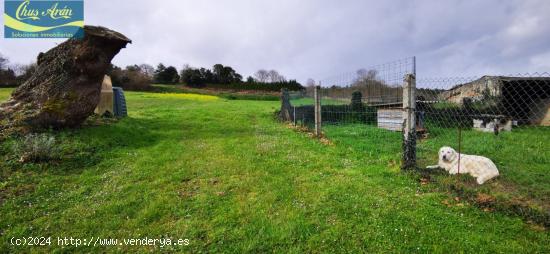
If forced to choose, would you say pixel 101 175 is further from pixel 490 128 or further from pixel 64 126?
pixel 490 128

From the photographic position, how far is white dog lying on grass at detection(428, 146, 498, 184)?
4.05 metres

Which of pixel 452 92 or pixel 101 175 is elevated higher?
pixel 452 92

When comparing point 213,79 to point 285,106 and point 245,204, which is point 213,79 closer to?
point 285,106

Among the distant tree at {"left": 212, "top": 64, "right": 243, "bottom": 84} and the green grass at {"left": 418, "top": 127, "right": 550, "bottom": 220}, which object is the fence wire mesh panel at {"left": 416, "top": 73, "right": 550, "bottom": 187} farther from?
the distant tree at {"left": 212, "top": 64, "right": 243, "bottom": 84}

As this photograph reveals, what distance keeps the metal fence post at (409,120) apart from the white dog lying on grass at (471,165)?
0.48m

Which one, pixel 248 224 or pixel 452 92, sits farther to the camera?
pixel 452 92

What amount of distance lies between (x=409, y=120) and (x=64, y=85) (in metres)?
8.34

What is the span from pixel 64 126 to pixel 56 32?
16.1ft

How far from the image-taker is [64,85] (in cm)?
721

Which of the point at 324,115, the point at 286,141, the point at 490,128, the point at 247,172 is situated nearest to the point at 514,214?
the point at 247,172

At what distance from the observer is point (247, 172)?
494 cm

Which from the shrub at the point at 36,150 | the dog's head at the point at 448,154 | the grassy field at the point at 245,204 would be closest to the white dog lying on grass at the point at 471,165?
the dog's head at the point at 448,154

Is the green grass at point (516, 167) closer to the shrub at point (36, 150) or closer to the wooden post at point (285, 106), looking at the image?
the wooden post at point (285, 106)

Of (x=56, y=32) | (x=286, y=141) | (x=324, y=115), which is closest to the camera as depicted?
(x=286, y=141)
